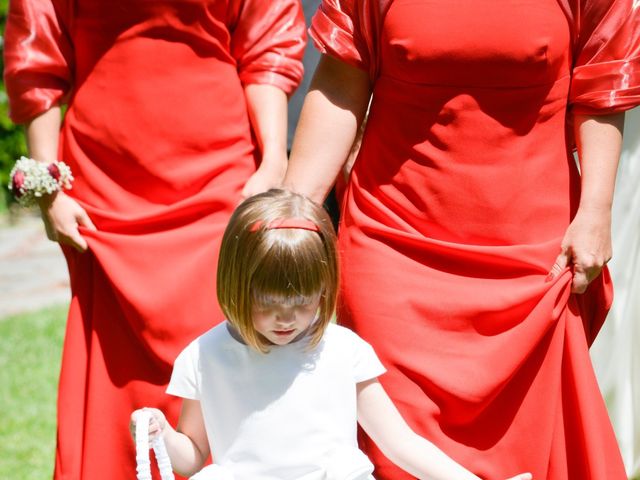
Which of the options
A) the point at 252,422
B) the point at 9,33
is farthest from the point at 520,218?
the point at 9,33

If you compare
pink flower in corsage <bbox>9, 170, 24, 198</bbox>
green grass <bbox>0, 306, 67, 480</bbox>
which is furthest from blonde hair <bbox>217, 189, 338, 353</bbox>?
green grass <bbox>0, 306, 67, 480</bbox>

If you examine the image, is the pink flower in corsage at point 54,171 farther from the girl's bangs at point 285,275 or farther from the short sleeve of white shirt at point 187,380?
the girl's bangs at point 285,275

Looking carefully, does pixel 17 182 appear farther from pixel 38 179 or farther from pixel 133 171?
pixel 133 171

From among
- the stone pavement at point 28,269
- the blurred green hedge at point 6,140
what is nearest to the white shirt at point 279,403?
the stone pavement at point 28,269

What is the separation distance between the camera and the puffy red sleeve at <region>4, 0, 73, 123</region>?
3.77m

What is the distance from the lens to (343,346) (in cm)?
307

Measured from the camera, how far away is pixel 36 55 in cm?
378

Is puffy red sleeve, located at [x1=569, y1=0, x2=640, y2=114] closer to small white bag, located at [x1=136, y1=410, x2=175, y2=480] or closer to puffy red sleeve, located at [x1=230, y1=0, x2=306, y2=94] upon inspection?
puffy red sleeve, located at [x1=230, y1=0, x2=306, y2=94]

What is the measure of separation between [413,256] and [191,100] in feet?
3.17

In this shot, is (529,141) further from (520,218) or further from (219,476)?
(219,476)

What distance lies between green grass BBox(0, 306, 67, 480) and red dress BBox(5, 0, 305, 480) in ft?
5.59

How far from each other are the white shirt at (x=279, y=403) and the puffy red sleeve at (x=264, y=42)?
1125 mm

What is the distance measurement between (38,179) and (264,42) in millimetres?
842

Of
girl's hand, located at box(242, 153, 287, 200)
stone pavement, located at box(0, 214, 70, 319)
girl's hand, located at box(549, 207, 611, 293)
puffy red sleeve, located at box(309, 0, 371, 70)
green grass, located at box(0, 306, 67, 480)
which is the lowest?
stone pavement, located at box(0, 214, 70, 319)
